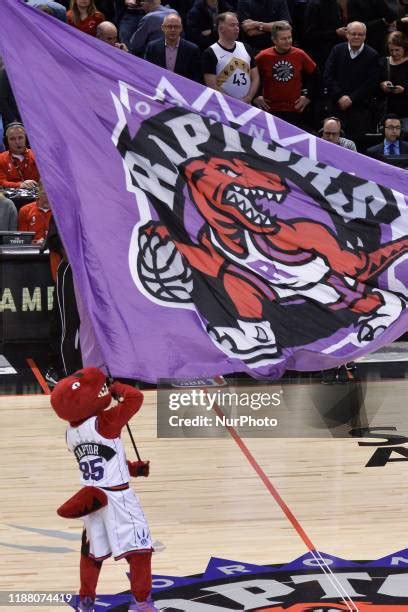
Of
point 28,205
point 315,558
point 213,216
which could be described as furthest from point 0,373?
point 315,558

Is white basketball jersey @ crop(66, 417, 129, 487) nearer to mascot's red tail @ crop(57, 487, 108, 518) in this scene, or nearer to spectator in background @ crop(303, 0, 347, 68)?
mascot's red tail @ crop(57, 487, 108, 518)

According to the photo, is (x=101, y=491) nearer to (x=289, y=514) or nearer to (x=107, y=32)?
(x=289, y=514)

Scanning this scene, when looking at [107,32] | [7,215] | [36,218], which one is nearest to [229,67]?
[107,32]

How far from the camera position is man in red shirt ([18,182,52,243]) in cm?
1269

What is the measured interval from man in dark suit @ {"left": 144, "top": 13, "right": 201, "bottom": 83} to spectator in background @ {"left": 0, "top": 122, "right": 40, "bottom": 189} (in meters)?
1.95

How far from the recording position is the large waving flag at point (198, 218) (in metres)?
8.39

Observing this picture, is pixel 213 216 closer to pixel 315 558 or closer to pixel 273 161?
pixel 273 161

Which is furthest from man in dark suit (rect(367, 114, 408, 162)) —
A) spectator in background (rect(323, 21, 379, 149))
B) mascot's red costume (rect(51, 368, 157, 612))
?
mascot's red costume (rect(51, 368, 157, 612))

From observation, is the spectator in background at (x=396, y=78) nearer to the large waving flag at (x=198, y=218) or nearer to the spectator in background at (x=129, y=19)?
the spectator in background at (x=129, y=19)

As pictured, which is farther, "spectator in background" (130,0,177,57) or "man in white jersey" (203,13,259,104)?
"spectator in background" (130,0,177,57)

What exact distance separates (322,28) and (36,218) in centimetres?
513

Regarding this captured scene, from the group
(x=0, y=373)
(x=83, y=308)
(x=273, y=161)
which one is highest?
(x=273, y=161)

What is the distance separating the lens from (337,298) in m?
8.84

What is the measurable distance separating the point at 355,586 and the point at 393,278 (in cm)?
261
